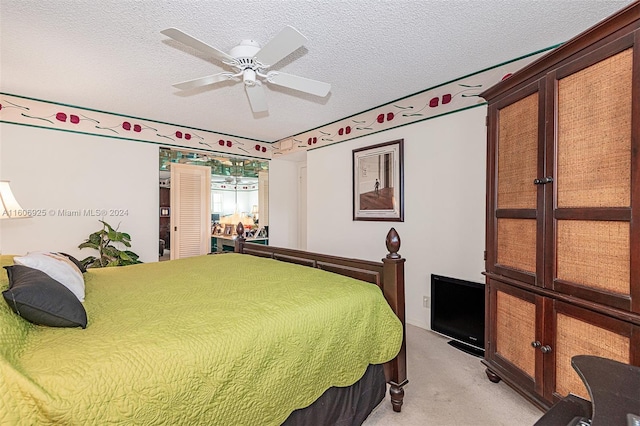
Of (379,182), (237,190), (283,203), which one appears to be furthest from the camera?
(283,203)

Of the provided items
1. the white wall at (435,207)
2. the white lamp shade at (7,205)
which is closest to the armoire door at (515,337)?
the white wall at (435,207)

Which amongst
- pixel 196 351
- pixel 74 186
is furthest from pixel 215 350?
pixel 74 186

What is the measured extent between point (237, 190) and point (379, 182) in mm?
2902

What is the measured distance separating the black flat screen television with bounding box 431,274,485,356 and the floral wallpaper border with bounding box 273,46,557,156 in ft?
5.40

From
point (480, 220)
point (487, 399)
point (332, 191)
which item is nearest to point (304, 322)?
point (487, 399)

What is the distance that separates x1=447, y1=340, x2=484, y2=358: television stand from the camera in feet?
8.41

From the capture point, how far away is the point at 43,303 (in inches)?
43.9

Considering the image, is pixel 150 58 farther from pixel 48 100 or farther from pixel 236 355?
pixel 236 355

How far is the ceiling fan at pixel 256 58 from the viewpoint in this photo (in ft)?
5.51

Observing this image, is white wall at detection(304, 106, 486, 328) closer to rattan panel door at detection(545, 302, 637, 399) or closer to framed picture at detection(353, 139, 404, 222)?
framed picture at detection(353, 139, 404, 222)

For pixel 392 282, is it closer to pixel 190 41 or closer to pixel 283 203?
pixel 190 41

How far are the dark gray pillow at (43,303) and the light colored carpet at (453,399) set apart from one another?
156 centimetres

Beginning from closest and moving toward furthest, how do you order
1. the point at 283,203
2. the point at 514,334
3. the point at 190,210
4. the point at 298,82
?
the point at 514,334 → the point at 298,82 → the point at 190,210 → the point at 283,203

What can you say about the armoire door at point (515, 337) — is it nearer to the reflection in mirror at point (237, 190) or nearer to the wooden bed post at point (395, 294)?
the wooden bed post at point (395, 294)
